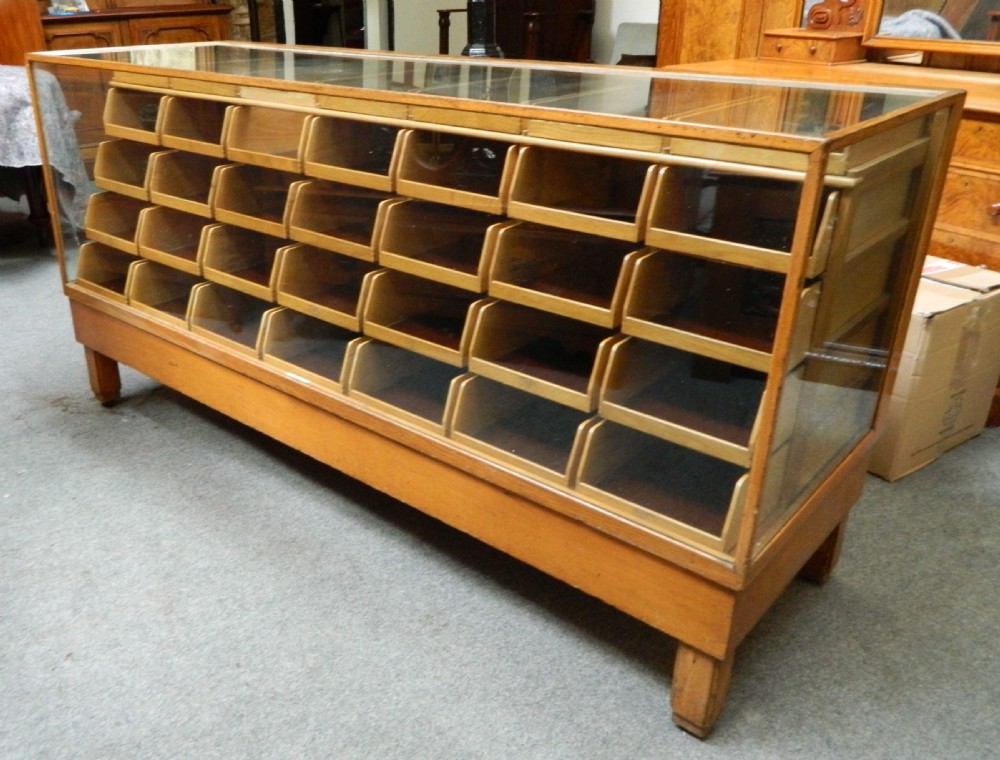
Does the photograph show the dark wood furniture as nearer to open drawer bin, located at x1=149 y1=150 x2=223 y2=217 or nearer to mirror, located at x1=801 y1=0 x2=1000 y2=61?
mirror, located at x1=801 y1=0 x2=1000 y2=61

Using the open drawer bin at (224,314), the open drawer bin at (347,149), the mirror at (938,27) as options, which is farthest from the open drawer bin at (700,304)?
the mirror at (938,27)

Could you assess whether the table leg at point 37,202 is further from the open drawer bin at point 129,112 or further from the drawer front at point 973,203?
the drawer front at point 973,203

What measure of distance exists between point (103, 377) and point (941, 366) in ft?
7.42

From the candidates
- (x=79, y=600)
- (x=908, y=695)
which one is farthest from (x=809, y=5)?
(x=79, y=600)

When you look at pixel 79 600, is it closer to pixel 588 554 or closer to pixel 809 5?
pixel 588 554

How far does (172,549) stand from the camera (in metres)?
1.96

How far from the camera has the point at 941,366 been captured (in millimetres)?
2264

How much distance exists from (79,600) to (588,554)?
1.04 meters

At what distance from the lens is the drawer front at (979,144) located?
2.33m

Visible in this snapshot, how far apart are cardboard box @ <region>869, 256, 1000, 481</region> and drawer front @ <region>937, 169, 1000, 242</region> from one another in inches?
4.4

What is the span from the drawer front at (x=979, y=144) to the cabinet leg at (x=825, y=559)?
1153mm

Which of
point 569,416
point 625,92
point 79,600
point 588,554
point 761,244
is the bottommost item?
point 79,600

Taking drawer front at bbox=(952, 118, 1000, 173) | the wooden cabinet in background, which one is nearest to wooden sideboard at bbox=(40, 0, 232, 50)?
the wooden cabinet in background

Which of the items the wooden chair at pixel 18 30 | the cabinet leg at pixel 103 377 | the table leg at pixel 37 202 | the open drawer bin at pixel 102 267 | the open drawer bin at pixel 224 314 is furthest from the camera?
the wooden chair at pixel 18 30
